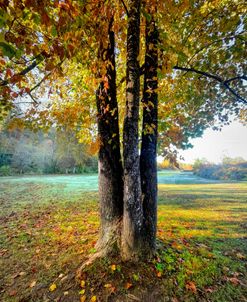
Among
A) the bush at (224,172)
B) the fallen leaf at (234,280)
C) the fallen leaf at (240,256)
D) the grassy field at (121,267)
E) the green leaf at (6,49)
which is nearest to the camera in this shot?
the green leaf at (6,49)

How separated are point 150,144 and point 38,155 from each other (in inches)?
1044

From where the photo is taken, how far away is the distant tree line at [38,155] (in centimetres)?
2362

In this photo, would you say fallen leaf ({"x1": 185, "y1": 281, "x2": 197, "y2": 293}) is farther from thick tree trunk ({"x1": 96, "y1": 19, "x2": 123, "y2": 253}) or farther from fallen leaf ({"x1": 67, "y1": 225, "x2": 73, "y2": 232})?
fallen leaf ({"x1": 67, "y1": 225, "x2": 73, "y2": 232})

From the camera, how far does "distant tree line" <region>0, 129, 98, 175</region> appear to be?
2362 cm

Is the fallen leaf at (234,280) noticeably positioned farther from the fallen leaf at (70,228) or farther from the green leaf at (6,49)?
the green leaf at (6,49)

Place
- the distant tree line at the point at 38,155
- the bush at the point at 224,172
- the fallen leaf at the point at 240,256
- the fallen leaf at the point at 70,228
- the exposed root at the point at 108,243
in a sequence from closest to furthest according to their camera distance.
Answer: the exposed root at the point at 108,243 → the fallen leaf at the point at 240,256 → the fallen leaf at the point at 70,228 → the bush at the point at 224,172 → the distant tree line at the point at 38,155

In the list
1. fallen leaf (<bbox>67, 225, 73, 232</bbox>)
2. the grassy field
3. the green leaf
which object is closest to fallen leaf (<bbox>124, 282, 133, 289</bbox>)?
the grassy field

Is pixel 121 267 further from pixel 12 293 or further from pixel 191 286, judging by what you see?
pixel 12 293

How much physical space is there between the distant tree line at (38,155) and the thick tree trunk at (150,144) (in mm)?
20570

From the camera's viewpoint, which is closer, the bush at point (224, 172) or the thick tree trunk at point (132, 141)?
the thick tree trunk at point (132, 141)

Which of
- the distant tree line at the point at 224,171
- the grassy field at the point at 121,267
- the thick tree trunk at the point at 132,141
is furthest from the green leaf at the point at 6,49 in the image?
the distant tree line at the point at 224,171

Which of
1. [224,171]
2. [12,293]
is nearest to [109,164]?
[12,293]

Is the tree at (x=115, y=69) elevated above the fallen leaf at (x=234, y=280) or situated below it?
above

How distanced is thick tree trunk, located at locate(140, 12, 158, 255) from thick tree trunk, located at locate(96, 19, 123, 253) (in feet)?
1.32
